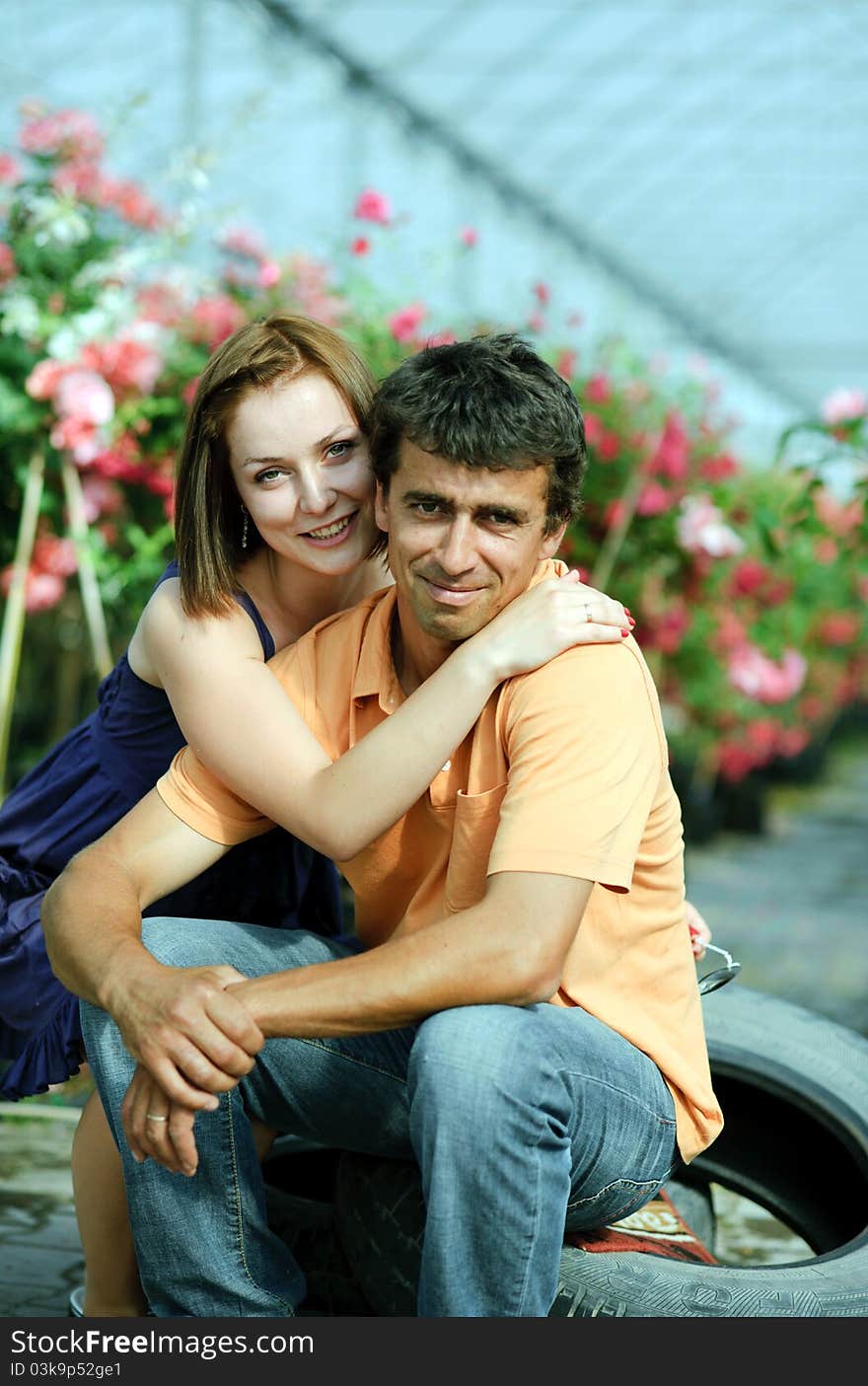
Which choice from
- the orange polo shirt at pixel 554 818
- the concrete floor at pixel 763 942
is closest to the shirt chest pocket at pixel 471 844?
the orange polo shirt at pixel 554 818

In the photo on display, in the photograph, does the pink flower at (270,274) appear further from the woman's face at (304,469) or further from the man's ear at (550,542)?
the man's ear at (550,542)

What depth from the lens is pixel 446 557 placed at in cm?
199

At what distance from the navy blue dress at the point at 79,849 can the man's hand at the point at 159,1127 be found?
0.53 metres

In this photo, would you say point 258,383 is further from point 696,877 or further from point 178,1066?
point 696,877

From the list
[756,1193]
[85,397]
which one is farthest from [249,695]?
[85,397]

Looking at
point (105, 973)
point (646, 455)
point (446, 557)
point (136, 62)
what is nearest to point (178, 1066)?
point (105, 973)

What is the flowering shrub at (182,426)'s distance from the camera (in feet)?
13.1

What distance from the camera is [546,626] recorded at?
196cm

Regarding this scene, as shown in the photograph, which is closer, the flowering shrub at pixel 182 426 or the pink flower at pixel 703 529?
the flowering shrub at pixel 182 426

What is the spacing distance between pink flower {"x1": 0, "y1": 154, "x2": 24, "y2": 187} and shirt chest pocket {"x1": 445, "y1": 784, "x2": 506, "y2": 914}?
3.25 metres

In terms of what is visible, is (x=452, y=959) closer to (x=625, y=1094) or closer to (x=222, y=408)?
(x=625, y=1094)

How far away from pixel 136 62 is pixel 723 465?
603cm

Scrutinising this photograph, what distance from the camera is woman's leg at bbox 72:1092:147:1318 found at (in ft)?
7.16

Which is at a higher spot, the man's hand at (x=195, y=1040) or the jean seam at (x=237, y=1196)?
the man's hand at (x=195, y=1040)
